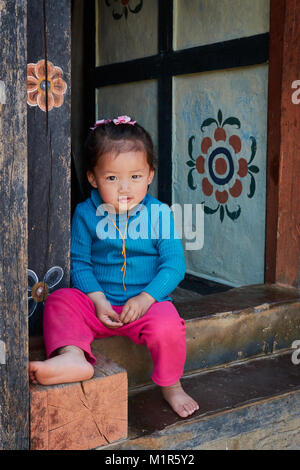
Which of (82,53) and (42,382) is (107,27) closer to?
(82,53)

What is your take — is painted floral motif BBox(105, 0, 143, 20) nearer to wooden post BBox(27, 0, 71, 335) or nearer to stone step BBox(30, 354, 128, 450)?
wooden post BBox(27, 0, 71, 335)

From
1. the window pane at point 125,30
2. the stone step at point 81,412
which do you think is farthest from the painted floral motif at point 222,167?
the stone step at point 81,412

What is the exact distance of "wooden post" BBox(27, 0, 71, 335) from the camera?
6.77ft

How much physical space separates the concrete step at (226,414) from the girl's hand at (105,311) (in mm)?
327

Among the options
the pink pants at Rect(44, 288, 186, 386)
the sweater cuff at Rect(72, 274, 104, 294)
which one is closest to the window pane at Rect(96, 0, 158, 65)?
the sweater cuff at Rect(72, 274, 104, 294)

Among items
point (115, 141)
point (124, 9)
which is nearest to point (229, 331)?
point (115, 141)

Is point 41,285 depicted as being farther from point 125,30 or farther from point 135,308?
point 125,30

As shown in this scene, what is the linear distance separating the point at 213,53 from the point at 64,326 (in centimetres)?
213

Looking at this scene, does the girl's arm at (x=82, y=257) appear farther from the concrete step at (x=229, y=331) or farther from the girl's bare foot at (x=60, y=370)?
the girl's bare foot at (x=60, y=370)

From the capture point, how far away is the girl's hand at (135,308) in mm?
2209

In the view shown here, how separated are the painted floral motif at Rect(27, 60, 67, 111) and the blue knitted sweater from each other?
1.44 feet

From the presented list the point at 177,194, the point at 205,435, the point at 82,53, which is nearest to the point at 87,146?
Result: the point at 205,435

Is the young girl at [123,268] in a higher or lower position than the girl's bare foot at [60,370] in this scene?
higher

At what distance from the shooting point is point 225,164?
11.9ft
